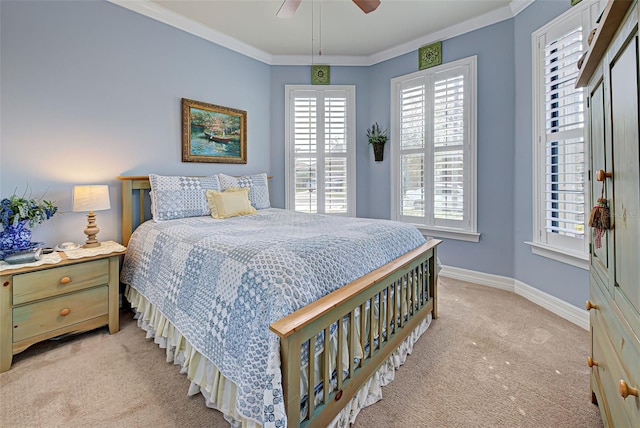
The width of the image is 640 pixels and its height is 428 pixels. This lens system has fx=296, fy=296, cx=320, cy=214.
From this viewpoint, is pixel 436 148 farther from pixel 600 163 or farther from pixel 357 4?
pixel 600 163

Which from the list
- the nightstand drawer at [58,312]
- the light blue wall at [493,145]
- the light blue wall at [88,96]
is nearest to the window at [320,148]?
the light blue wall at [88,96]

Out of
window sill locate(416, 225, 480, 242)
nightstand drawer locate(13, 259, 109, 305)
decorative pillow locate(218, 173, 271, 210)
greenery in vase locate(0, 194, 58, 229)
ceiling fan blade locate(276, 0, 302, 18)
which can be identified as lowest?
nightstand drawer locate(13, 259, 109, 305)

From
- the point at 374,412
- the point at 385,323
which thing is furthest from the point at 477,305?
the point at 374,412

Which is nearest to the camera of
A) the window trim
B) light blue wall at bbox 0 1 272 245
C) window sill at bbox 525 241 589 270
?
light blue wall at bbox 0 1 272 245

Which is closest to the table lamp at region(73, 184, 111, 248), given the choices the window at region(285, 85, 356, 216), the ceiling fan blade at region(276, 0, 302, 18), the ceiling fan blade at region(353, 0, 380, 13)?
the ceiling fan blade at region(276, 0, 302, 18)

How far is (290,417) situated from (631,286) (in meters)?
1.21

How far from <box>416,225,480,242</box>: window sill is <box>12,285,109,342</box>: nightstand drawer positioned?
3.45 metres

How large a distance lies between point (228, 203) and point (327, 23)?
7.69ft

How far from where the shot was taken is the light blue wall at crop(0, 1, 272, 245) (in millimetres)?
2289

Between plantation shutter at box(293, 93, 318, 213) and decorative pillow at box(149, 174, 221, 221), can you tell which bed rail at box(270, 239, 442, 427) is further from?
plantation shutter at box(293, 93, 318, 213)

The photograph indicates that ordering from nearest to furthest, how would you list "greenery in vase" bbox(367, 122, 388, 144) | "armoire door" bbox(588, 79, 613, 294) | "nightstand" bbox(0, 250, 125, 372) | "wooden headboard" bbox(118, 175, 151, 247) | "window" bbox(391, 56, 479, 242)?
"armoire door" bbox(588, 79, 613, 294)
"nightstand" bbox(0, 250, 125, 372)
"wooden headboard" bbox(118, 175, 151, 247)
"window" bbox(391, 56, 479, 242)
"greenery in vase" bbox(367, 122, 388, 144)

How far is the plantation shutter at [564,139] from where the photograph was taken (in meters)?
2.45

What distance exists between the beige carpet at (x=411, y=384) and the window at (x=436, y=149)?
1.58m

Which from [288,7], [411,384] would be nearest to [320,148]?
[288,7]
